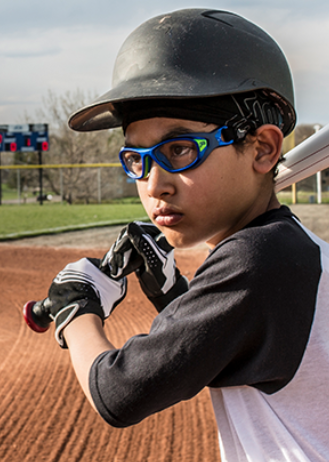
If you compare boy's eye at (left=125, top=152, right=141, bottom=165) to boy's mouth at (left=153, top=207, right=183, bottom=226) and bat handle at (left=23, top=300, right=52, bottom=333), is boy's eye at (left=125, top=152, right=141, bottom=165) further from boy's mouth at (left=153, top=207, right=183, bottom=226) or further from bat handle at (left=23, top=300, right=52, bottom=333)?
bat handle at (left=23, top=300, right=52, bottom=333)

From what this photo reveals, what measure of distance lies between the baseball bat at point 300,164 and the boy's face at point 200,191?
1.41ft

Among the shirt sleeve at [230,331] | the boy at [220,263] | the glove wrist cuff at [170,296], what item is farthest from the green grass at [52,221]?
the shirt sleeve at [230,331]

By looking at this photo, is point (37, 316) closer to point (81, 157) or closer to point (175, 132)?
point (175, 132)

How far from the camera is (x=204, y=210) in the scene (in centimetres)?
108

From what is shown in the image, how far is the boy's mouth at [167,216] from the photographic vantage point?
1.09 meters

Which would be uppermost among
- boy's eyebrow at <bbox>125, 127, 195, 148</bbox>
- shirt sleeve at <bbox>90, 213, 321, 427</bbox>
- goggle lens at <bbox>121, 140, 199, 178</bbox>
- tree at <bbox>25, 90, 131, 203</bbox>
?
boy's eyebrow at <bbox>125, 127, 195, 148</bbox>

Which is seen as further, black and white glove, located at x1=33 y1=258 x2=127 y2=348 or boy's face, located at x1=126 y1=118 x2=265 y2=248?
black and white glove, located at x1=33 y1=258 x2=127 y2=348

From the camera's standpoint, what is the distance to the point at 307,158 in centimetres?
152

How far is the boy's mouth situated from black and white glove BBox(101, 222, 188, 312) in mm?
477

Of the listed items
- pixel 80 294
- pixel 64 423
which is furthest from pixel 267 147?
pixel 64 423

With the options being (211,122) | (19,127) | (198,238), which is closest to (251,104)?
(211,122)

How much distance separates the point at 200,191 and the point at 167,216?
4.2 inches

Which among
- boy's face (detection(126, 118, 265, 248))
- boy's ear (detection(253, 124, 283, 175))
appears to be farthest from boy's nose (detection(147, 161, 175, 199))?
boy's ear (detection(253, 124, 283, 175))

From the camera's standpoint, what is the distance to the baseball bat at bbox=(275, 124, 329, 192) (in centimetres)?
146
